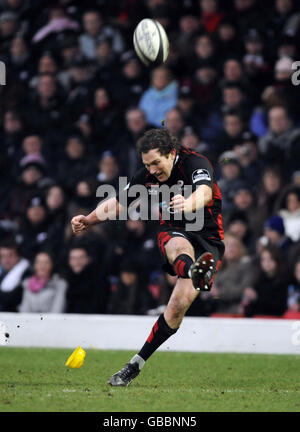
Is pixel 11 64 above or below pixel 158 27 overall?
above

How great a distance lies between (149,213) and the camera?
11039 millimetres

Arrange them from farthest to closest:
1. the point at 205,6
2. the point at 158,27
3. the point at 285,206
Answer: the point at 205,6 → the point at 285,206 → the point at 158,27

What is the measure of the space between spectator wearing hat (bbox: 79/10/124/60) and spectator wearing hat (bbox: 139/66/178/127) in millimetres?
1544

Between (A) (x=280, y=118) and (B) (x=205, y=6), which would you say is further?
(B) (x=205, y=6)

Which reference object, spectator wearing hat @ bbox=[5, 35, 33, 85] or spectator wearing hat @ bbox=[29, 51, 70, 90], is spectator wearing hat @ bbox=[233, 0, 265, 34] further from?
spectator wearing hat @ bbox=[5, 35, 33, 85]

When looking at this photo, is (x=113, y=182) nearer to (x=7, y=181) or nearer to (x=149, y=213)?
(x=149, y=213)

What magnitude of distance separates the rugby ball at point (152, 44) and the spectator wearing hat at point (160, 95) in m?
2.45

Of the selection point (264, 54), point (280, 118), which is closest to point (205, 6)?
point (264, 54)

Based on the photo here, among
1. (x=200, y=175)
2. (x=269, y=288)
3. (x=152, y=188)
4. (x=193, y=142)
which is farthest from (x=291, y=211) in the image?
(x=200, y=175)

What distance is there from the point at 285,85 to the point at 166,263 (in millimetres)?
5357

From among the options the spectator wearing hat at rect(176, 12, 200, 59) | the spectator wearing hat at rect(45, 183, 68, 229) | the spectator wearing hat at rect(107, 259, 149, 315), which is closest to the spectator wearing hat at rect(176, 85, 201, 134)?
the spectator wearing hat at rect(176, 12, 200, 59)

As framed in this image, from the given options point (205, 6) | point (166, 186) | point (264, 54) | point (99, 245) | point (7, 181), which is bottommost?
point (166, 186)

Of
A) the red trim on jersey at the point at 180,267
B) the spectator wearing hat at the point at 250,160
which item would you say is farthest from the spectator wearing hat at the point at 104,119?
the red trim on jersey at the point at 180,267

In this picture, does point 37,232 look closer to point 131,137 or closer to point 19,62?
point 131,137
